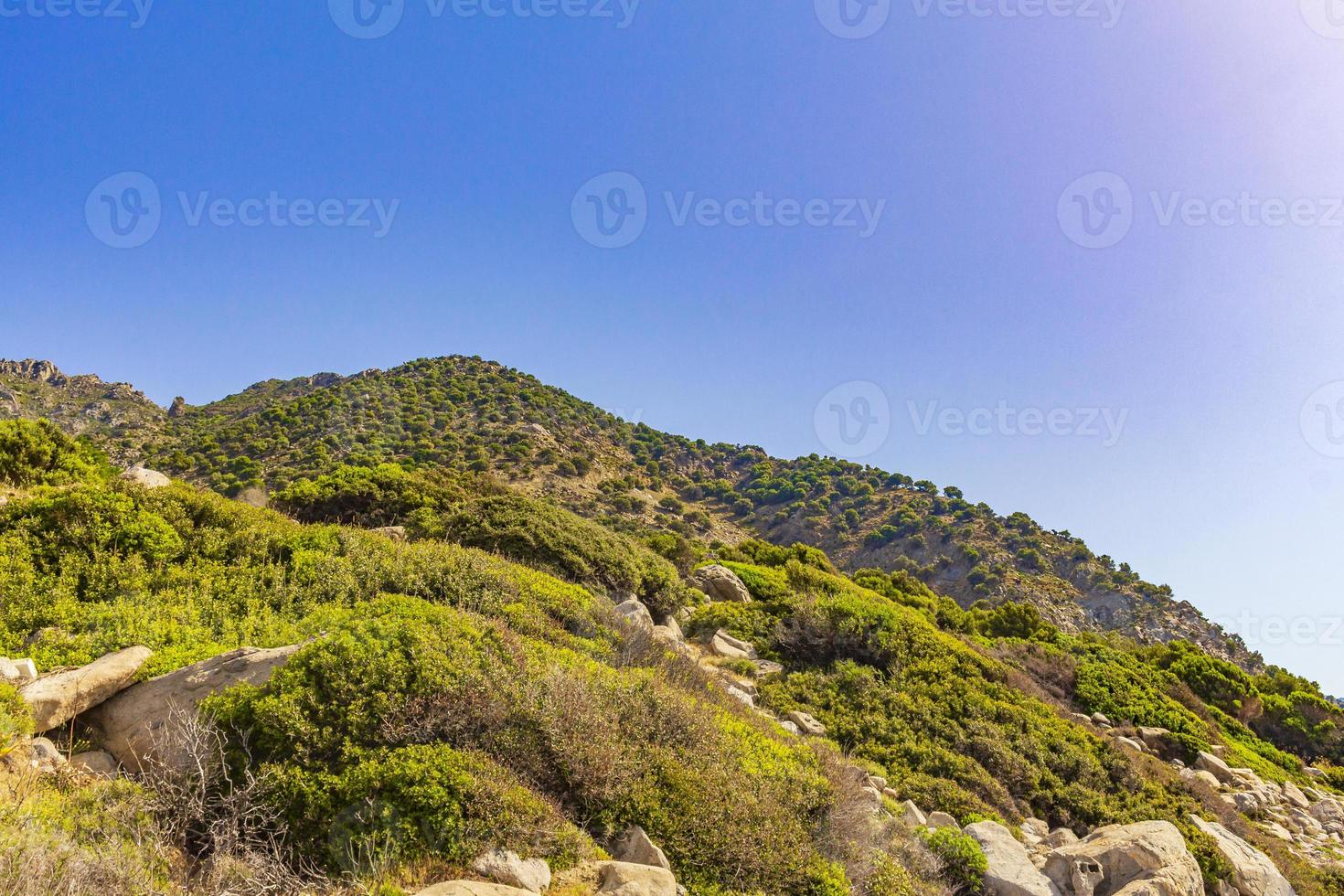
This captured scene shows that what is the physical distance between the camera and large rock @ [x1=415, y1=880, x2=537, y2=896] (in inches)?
128

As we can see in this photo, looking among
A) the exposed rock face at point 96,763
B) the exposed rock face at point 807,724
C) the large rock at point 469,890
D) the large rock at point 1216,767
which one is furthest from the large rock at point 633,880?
the large rock at point 1216,767

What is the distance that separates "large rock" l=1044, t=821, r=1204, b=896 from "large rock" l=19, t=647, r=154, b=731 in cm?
893

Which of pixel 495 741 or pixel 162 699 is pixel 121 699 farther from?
pixel 495 741

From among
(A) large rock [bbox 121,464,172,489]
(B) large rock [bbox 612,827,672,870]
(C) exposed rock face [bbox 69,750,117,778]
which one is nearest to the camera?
(B) large rock [bbox 612,827,672,870]

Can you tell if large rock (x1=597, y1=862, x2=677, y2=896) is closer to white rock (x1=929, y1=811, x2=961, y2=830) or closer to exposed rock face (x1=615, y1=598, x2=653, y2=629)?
white rock (x1=929, y1=811, x2=961, y2=830)

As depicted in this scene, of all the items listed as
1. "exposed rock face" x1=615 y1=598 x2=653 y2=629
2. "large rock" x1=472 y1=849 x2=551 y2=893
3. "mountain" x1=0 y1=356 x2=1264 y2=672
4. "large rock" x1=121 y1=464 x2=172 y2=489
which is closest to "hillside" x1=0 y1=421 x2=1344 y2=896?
"large rock" x1=472 y1=849 x2=551 y2=893

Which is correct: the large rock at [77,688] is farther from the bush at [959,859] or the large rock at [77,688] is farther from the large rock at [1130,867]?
the large rock at [1130,867]

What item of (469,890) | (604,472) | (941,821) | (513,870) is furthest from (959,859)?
(604,472)

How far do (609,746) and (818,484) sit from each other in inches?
2254

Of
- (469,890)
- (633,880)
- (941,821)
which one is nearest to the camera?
(469,890)

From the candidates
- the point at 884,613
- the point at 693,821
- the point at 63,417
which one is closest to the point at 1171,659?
the point at 884,613

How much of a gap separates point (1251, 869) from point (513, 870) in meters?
9.26

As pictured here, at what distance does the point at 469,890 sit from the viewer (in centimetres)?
331

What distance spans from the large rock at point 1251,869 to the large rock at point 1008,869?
2.95 m
